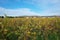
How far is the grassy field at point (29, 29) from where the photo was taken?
7.27 metres

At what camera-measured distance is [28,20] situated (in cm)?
746

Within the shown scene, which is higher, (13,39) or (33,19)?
(33,19)

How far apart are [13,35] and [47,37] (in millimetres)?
883

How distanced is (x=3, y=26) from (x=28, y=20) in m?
0.66

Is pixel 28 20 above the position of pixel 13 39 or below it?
above

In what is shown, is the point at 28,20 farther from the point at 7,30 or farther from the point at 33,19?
the point at 7,30

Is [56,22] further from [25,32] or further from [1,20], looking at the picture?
[1,20]

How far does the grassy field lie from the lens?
286 inches

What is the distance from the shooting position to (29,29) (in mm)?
7297

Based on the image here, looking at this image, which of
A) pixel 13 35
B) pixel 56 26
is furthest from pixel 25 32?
pixel 56 26

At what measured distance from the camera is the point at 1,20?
7461 mm

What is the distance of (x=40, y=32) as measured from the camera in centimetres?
741

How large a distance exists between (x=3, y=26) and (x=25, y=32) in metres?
0.58

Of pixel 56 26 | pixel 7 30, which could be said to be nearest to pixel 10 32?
pixel 7 30
